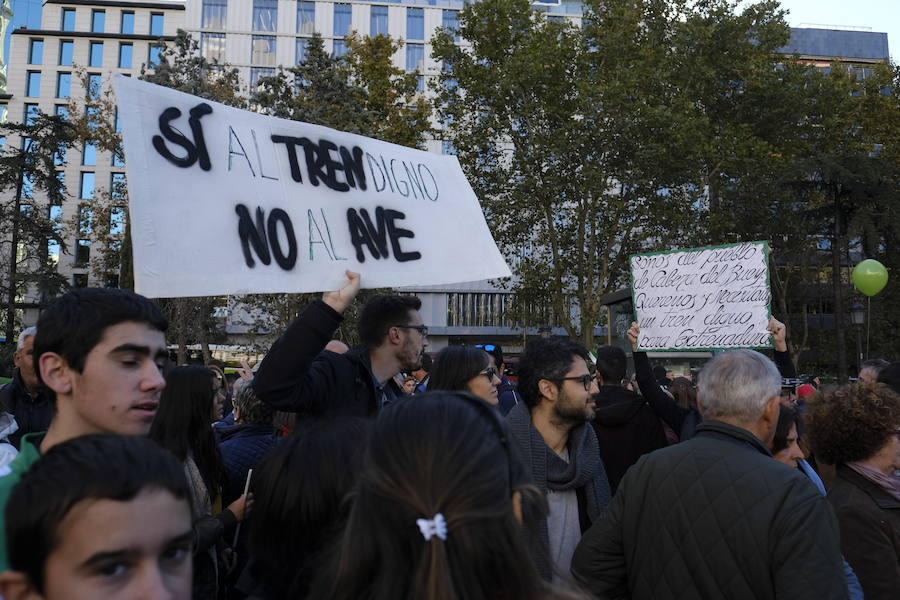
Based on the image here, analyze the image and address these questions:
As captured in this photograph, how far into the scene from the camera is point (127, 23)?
53812mm

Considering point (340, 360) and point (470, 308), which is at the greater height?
point (470, 308)

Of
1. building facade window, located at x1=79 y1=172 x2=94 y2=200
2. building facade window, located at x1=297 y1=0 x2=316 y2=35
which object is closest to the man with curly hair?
building facade window, located at x1=297 y1=0 x2=316 y2=35

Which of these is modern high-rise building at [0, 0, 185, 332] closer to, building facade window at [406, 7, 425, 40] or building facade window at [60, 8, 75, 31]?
building facade window at [60, 8, 75, 31]

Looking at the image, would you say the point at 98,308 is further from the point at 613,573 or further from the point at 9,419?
the point at 613,573

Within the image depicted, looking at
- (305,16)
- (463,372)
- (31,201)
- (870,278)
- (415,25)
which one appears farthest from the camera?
(415,25)

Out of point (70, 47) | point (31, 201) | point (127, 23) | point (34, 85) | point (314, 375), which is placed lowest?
point (314, 375)

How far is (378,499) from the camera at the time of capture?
1243 millimetres

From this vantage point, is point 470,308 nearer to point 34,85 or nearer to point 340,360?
point 34,85

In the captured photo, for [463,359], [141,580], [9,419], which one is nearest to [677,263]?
[463,359]

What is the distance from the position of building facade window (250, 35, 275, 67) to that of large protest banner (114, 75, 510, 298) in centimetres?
4543

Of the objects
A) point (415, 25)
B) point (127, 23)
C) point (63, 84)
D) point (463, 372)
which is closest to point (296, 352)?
point (463, 372)

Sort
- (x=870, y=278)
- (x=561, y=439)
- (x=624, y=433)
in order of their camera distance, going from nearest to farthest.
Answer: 1. (x=561, y=439)
2. (x=624, y=433)
3. (x=870, y=278)

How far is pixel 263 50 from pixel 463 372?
45691 millimetres

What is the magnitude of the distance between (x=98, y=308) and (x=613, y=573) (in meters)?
1.81
